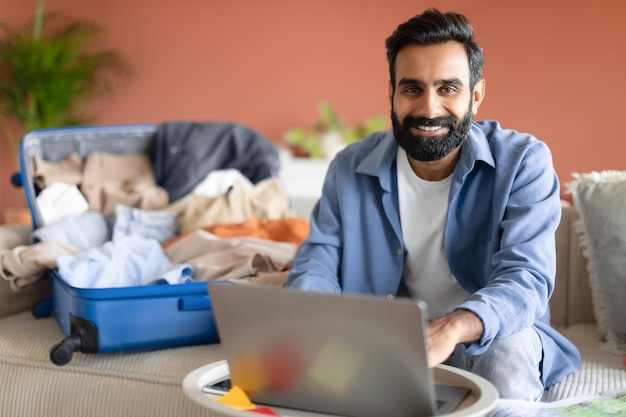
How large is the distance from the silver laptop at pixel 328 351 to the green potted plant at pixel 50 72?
11.8 feet

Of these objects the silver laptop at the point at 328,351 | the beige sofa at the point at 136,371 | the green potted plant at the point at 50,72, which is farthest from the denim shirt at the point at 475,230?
the green potted plant at the point at 50,72

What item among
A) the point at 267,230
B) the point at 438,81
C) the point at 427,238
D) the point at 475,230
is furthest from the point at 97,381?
the point at 438,81

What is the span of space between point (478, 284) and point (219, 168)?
1.25 metres

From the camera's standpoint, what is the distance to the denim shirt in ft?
5.46

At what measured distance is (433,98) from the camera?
178cm

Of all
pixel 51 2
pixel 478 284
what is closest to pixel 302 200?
pixel 478 284

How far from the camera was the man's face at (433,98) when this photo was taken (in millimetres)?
1773

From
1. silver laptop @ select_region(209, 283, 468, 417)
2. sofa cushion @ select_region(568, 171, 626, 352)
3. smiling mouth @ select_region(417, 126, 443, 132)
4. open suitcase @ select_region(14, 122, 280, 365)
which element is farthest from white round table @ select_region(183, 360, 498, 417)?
sofa cushion @ select_region(568, 171, 626, 352)

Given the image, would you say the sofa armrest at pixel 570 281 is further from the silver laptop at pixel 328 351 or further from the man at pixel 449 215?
the silver laptop at pixel 328 351

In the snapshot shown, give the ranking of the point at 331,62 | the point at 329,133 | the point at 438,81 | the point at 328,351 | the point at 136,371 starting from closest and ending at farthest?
the point at 328,351
the point at 438,81
the point at 136,371
the point at 329,133
the point at 331,62

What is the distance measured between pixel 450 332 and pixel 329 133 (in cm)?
282

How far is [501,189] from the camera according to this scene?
5.90ft

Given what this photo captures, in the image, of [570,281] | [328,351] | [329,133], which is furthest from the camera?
[329,133]

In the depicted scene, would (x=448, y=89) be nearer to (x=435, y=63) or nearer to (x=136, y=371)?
(x=435, y=63)
